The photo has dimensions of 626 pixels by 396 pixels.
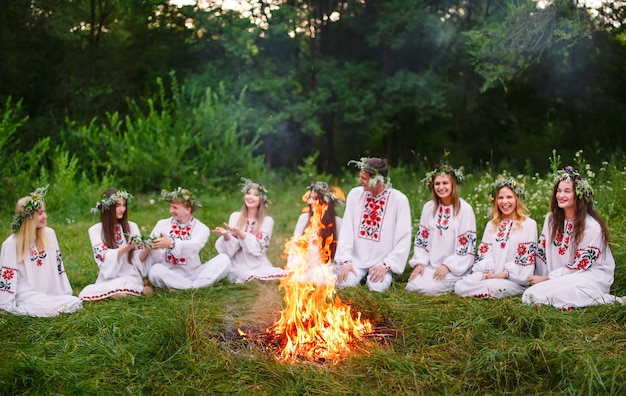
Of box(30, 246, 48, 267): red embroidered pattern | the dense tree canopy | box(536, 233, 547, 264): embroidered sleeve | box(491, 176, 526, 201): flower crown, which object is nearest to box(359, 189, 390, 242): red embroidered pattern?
box(491, 176, 526, 201): flower crown

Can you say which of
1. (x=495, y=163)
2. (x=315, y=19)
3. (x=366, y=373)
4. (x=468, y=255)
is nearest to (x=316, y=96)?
(x=315, y=19)

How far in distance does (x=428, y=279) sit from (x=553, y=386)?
2.79 m

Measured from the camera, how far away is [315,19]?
57.0ft

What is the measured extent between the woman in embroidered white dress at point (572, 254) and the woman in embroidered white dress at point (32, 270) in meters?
4.50

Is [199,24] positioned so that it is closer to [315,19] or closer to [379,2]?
[315,19]

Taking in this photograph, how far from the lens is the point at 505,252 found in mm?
6980

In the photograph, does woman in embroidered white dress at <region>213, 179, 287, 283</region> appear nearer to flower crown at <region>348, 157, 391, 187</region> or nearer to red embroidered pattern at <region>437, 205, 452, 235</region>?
flower crown at <region>348, 157, 391, 187</region>

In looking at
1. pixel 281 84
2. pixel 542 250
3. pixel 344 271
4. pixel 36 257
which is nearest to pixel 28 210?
pixel 36 257

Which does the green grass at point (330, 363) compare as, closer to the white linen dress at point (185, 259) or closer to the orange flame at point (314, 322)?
the orange flame at point (314, 322)

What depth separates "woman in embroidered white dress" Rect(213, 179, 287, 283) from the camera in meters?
7.78

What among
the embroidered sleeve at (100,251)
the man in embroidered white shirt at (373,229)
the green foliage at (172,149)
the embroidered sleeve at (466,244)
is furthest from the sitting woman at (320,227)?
the green foliage at (172,149)

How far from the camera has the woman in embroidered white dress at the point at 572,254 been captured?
6160 millimetres

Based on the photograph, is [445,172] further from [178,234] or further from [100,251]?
[100,251]

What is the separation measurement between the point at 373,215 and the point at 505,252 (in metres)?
1.61
